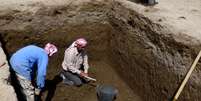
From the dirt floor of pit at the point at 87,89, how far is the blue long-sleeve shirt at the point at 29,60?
1.60m

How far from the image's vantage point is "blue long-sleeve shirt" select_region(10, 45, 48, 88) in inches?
268

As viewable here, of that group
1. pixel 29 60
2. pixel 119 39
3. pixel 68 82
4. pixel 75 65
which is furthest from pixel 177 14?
pixel 29 60

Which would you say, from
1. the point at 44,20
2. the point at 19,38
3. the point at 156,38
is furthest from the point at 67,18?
the point at 156,38

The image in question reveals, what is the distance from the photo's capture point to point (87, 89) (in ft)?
29.2

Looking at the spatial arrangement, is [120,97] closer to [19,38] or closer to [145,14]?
[145,14]

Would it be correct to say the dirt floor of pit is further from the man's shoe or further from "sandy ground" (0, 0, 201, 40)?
"sandy ground" (0, 0, 201, 40)

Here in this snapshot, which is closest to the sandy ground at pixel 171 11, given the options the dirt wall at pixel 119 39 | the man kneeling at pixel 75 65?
the dirt wall at pixel 119 39

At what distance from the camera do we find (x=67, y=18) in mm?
9406

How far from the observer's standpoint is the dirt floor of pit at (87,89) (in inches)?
341

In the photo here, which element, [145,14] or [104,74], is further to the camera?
[104,74]

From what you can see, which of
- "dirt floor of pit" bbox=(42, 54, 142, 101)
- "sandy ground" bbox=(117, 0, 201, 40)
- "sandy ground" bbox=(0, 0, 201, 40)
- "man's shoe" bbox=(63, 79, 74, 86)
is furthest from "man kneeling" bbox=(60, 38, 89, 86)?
"sandy ground" bbox=(117, 0, 201, 40)

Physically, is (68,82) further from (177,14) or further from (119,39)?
(177,14)

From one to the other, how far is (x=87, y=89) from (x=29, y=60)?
7.69 feet

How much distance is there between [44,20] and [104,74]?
192cm
